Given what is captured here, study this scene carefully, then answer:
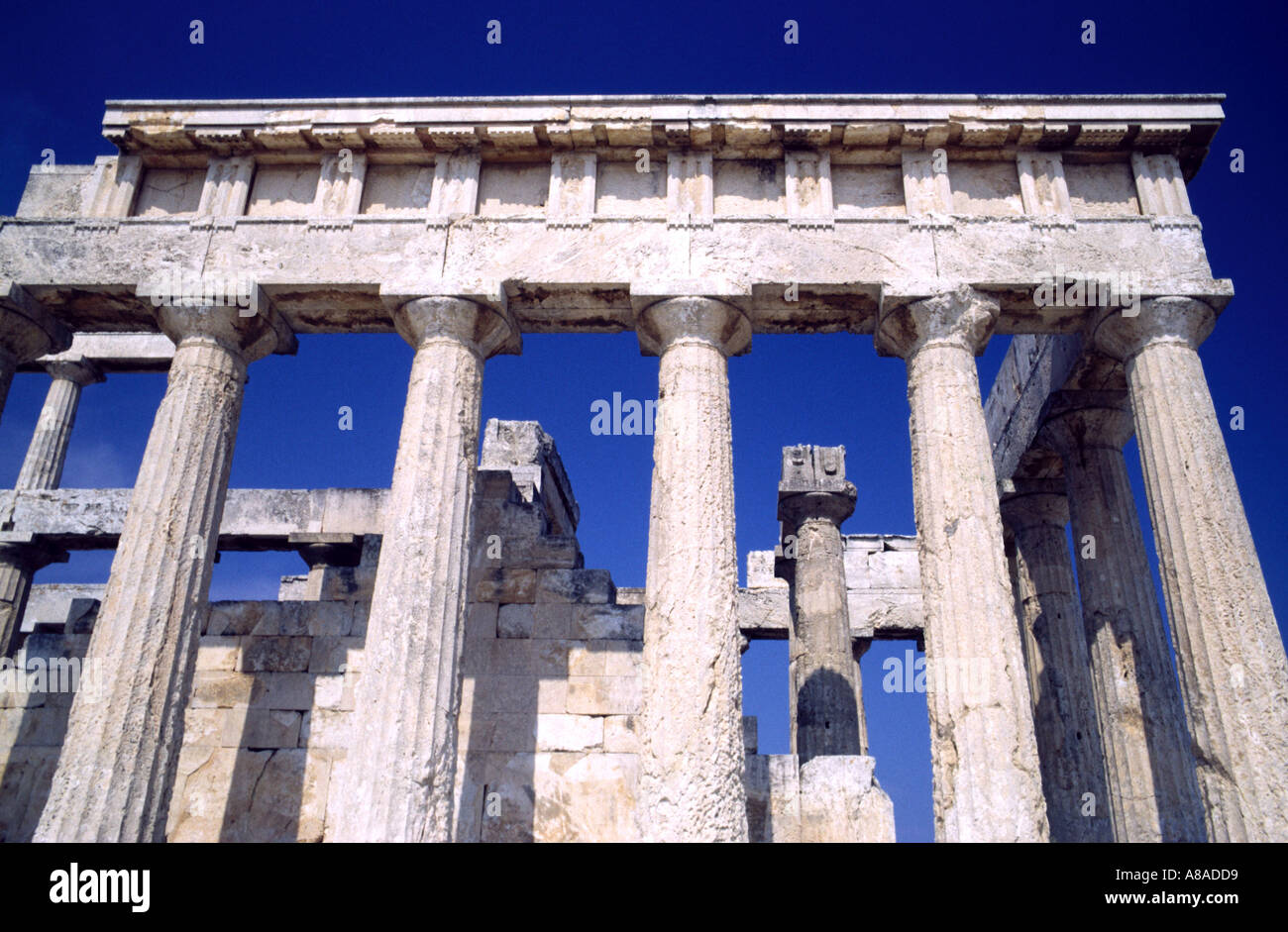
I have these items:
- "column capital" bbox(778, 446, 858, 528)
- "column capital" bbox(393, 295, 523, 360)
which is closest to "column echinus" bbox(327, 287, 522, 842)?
"column capital" bbox(393, 295, 523, 360)

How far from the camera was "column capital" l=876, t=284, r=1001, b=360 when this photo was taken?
12.1 m

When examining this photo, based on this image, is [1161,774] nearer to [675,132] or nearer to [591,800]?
[591,800]

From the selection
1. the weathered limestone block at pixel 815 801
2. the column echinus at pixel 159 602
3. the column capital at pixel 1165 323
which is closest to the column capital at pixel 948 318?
the column capital at pixel 1165 323

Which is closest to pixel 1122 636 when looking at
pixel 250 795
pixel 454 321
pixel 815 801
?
pixel 815 801

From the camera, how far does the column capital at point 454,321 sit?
12328 millimetres

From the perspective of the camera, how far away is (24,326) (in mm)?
12930

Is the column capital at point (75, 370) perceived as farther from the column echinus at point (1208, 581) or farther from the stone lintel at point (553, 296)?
the column echinus at point (1208, 581)

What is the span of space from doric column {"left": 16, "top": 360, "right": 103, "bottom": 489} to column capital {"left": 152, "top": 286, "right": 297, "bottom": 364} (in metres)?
→ 9.82

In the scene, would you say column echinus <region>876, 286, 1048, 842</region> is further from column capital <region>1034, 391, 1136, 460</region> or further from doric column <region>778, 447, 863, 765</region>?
doric column <region>778, 447, 863, 765</region>

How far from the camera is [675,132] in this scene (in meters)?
13.2

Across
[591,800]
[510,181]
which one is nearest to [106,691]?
[591,800]
